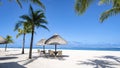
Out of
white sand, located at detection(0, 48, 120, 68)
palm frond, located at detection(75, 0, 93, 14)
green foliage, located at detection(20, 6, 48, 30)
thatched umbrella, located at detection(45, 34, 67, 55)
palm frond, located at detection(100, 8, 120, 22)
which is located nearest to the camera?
palm frond, located at detection(75, 0, 93, 14)

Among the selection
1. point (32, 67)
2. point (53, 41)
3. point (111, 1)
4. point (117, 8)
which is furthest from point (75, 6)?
point (53, 41)

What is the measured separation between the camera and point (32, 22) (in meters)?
18.3

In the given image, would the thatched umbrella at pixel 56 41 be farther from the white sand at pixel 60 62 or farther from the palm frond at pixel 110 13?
the palm frond at pixel 110 13

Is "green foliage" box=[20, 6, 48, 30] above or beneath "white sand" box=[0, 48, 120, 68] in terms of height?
above

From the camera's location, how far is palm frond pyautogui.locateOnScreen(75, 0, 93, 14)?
9380 mm

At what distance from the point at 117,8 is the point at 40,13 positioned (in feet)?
29.1

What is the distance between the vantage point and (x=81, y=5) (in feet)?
31.3

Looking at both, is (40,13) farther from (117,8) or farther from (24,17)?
(117,8)

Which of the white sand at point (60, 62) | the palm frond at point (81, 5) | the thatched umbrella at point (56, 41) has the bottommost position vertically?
the white sand at point (60, 62)

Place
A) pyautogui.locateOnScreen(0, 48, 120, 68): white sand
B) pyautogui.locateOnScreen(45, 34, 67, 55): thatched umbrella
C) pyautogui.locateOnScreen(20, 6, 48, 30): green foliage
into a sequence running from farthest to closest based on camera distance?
1. pyautogui.locateOnScreen(45, 34, 67, 55): thatched umbrella
2. pyautogui.locateOnScreen(20, 6, 48, 30): green foliage
3. pyautogui.locateOnScreen(0, 48, 120, 68): white sand

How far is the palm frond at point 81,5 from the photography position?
9380 millimetres

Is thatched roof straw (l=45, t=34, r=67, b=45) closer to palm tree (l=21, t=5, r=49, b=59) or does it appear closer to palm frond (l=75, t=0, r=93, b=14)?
palm tree (l=21, t=5, r=49, b=59)

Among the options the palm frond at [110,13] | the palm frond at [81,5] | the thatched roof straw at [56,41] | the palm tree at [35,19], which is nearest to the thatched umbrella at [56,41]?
the thatched roof straw at [56,41]

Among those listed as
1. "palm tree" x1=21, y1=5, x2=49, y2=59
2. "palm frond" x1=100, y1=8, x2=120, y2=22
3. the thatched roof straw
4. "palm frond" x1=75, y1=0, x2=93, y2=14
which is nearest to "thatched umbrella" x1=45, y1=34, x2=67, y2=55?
the thatched roof straw
